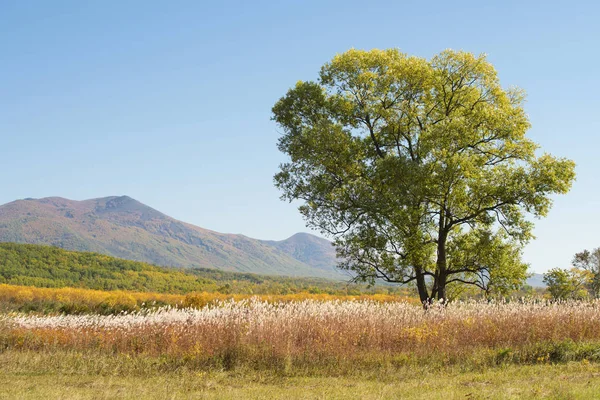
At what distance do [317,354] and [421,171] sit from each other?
944cm

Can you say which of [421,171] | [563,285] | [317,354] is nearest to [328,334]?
[317,354]

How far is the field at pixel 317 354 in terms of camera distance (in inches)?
384

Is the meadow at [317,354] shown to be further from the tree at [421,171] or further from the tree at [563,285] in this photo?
the tree at [563,285]

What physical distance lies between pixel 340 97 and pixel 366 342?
41.0 feet

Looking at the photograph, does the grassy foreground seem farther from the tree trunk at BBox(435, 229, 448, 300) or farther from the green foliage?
the green foliage

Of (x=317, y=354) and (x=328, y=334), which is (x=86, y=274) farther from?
(x=317, y=354)

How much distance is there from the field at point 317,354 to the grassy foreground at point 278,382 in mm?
30

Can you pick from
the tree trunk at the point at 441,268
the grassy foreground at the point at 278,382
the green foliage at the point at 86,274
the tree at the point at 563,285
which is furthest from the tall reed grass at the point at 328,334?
the green foliage at the point at 86,274

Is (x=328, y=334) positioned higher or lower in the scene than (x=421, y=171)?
lower

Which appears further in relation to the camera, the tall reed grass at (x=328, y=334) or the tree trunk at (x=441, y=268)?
the tree trunk at (x=441, y=268)

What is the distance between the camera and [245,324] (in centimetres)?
1302

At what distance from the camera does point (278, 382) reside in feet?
34.6

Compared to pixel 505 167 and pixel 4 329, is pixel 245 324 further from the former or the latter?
pixel 505 167

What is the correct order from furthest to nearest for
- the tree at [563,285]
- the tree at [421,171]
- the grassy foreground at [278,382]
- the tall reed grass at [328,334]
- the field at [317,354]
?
1. the tree at [563,285]
2. the tree at [421,171]
3. the tall reed grass at [328,334]
4. the field at [317,354]
5. the grassy foreground at [278,382]
